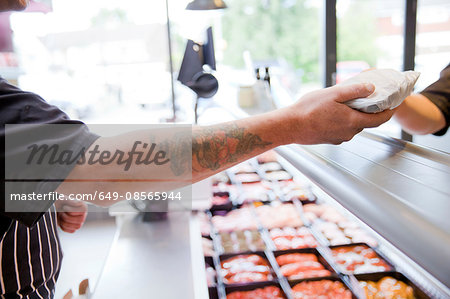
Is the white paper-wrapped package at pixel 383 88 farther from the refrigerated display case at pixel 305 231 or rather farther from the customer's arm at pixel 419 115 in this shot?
the customer's arm at pixel 419 115

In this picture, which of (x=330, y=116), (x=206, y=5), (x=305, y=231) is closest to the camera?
(x=330, y=116)

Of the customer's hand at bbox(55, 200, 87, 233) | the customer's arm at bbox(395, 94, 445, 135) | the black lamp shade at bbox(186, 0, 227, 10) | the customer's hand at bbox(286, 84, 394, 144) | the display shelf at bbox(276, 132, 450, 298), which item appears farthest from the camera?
the black lamp shade at bbox(186, 0, 227, 10)

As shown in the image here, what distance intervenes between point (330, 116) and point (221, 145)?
24 cm

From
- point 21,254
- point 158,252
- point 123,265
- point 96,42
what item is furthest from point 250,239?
point 96,42

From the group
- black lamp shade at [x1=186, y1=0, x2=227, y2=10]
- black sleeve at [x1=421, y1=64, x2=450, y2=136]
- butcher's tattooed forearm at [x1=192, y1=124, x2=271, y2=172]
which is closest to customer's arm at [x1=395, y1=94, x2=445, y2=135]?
black sleeve at [x1=421, y1=64, x2=450, y2=136]

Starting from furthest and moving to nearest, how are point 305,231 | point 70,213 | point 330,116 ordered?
point 305,231, point 70,213, point 330,116

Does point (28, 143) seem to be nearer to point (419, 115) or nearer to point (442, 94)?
point (419, 115)

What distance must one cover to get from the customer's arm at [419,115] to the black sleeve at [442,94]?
0.02 m

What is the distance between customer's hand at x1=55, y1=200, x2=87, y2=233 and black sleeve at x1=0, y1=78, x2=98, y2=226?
62 centimetres

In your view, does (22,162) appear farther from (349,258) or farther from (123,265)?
(349,258)

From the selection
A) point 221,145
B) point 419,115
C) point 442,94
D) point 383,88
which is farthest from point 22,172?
point 442,94

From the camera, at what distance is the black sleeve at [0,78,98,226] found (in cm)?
68

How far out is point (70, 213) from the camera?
137 centimetres

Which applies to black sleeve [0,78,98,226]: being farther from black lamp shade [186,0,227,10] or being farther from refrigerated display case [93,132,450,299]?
black lamp shade [186,0,227,10]
